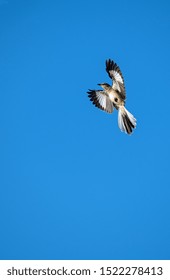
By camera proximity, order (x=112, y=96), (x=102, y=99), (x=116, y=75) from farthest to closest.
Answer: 1. (x=102, y=99)
2. (x=112, y=96)
3. (x=116, y=75)

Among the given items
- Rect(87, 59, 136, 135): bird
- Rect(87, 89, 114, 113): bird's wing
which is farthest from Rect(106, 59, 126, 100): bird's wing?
Rect(87, 89, 114, 113): bird's wing

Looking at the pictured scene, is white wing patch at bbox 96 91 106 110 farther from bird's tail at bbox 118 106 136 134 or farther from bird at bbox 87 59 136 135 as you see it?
bird's tail at bbox 118 106 136 134

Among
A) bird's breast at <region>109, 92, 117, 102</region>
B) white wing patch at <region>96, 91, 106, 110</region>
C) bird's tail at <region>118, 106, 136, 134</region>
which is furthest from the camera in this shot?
white wing patch at <region>96, 91, 106, 110</region>

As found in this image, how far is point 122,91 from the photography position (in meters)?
10.8

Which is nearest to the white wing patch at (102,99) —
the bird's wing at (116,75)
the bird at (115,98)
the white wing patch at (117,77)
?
the bird at (115,98)

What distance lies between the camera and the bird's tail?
1067cm

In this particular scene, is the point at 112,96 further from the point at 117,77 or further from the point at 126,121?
the point at 126,121

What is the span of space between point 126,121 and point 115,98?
0.46m

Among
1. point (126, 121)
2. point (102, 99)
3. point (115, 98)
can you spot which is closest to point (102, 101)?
point (102, 99)

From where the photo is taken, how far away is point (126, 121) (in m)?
10.8

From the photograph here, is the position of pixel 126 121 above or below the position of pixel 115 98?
below

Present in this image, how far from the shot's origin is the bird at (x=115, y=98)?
10703 mm
